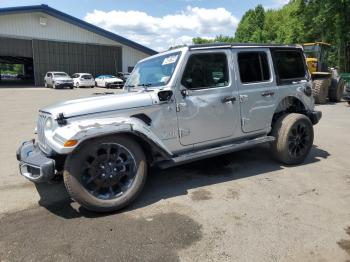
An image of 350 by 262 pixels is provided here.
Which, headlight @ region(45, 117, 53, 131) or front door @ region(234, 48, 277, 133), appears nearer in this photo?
headlight @ region(45, 117, 53, 131)

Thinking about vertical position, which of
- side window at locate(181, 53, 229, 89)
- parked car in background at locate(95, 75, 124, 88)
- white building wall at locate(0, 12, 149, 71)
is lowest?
side window at locate(181, 53, 229, 89)

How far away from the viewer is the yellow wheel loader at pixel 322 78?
47.6 ft

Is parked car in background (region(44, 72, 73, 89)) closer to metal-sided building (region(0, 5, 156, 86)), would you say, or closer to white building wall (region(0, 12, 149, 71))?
metal-sided building (region(0, 5, 156, 86))

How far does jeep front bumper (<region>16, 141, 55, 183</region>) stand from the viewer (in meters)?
3.62

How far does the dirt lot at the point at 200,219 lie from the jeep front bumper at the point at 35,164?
0.50 metres

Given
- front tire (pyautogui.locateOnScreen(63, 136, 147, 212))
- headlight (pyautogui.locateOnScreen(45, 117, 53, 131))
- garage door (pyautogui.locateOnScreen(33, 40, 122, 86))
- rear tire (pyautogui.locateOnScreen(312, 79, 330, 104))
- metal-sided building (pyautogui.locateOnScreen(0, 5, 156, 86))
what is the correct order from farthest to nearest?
garage door (pyautogui.locateOnScreen(33, 40, 122, 86))
metal-sided building (pyautogui.locateOnScreen(0, 5, 156, 86))
rear tire (pyautogui.locateOnScreen(312, 79, 330, 104))
headlight (pyautogui.locateOnScreen(45, 117, 53, 131))
front tire (pyautogui.locateOnScreen(63, 136, 147, 212))

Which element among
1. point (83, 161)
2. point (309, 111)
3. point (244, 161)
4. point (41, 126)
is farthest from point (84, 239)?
point (309, 111)

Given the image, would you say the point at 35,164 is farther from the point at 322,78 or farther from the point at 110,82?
the point at 110,82

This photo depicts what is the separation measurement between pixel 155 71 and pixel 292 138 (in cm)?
253

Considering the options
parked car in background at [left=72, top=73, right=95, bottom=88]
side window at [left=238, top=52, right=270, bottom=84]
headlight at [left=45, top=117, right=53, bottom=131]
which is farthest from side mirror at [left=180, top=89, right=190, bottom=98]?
parked car in background at [left=72, top=73, right=95, bottom=88]

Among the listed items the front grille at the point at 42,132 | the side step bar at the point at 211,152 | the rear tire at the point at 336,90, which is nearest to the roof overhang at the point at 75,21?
the rear tire at the point at 336,90

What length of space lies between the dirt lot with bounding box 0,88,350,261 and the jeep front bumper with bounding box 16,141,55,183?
1.65 ft

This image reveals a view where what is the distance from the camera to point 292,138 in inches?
213

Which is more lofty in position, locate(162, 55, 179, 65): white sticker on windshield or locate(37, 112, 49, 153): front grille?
locate(162, 55, 179, 65): white sticker on windshield
